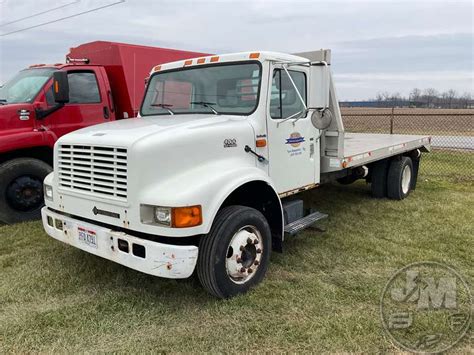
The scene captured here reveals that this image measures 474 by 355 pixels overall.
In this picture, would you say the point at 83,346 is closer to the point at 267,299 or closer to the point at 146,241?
→ the point at 146,241

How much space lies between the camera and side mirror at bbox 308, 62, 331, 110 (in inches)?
152

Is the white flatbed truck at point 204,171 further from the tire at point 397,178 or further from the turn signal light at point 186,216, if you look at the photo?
A: the tire at point 397,178

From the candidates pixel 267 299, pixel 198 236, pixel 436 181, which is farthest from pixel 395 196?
pixel 198 236

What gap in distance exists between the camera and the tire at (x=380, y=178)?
727 centimetres

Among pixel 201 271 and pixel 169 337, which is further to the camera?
pixel 201 271

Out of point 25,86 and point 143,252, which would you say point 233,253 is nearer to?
point 143,252

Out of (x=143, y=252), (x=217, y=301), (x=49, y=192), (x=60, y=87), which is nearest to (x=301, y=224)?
(x=217, y=301)

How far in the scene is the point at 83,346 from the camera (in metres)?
2.96

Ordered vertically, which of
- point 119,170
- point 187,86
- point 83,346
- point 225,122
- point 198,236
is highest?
point 187,86

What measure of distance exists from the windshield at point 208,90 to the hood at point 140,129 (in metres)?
0.17

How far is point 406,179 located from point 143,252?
19.6 feet

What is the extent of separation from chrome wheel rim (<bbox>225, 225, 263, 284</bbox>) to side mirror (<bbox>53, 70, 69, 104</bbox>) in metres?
3.38

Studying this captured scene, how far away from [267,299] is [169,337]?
0.95 meters

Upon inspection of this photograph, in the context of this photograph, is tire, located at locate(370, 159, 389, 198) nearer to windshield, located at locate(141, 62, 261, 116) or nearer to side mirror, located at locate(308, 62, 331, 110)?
side mirror, located at locate(308, 62, 331, 110)
